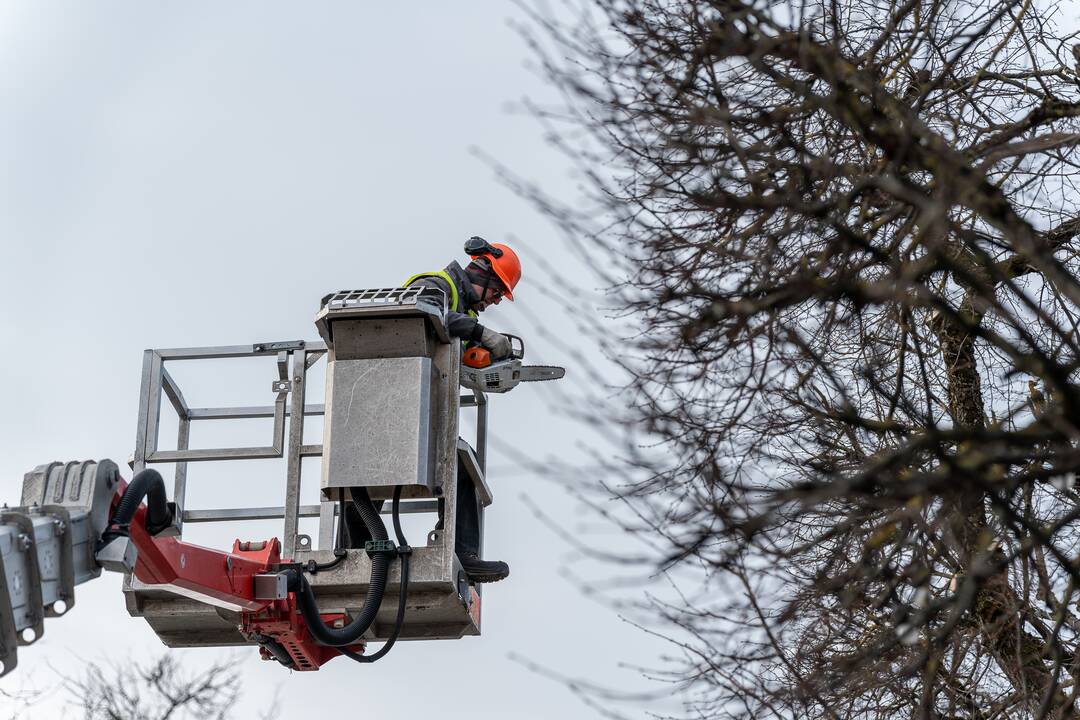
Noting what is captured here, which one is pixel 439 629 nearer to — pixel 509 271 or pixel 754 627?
pixel 509 271

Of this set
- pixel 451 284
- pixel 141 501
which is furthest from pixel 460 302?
pixel 141 501

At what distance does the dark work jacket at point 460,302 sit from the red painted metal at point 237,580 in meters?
1.69

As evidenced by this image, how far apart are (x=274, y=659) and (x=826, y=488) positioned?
615 cm

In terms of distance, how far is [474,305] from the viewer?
34.0 feet

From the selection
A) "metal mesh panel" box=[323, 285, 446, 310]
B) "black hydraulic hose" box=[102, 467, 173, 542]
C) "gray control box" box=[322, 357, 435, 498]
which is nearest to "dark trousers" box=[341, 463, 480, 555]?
"gray control box" box=[322, 357, 435, 498]

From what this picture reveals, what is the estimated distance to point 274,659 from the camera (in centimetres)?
954

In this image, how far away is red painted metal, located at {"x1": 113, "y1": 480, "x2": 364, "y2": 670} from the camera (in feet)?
25.3

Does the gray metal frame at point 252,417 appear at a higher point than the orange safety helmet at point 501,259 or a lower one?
lower

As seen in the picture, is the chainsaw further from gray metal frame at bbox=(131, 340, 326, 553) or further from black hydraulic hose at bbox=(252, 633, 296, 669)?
black hydraulic hose at bbox=(252, 633, 296, 669)

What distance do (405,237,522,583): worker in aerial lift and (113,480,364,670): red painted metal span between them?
0.93 meters

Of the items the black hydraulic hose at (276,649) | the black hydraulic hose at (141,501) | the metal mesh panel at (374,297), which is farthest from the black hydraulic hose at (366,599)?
the black hydraulic hose at (141,501)

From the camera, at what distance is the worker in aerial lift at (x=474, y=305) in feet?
31.4

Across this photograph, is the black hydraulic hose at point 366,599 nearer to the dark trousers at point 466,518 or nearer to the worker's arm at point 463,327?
the dark trousers at point 466,518

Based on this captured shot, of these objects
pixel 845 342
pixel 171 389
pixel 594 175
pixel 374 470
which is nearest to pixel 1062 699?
pixel 845 342
